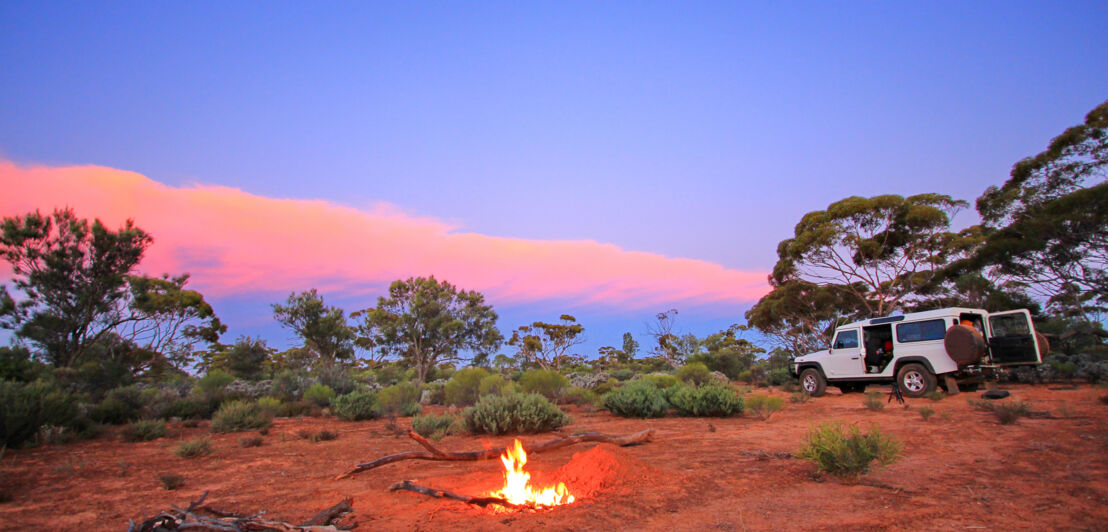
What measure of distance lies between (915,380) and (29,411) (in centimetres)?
2025

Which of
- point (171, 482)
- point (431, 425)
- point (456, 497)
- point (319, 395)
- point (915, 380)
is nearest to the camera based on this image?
point (456, 497)

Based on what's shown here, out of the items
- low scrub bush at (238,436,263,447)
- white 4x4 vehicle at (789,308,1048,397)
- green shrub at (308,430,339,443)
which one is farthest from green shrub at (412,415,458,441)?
white 4x4 vehicle at (789,308,1048,397)

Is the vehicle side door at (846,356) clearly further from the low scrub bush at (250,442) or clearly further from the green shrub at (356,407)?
the low scrub bush at (250,442)

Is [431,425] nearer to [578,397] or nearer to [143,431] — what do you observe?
[143,431]

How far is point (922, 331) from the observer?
45.8 ft

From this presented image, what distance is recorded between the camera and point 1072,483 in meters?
4.73

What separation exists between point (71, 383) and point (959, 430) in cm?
2361

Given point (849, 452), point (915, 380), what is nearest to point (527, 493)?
point (849, 452)

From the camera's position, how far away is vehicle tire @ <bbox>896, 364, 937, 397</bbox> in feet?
44.7

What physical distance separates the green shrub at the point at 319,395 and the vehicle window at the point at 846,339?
1662 centimetres

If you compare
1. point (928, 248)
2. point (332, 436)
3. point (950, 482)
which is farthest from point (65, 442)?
point (928, 248)

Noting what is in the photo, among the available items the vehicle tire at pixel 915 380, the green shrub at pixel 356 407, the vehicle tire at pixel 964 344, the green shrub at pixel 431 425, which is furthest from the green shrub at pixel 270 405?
the vehicle tire at pixel 964 344

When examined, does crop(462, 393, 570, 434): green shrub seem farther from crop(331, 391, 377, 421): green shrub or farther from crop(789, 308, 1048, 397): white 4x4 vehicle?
crop(789, 308, 1048, 397): white 4x4 vehicle

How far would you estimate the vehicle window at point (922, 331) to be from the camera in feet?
44.4
